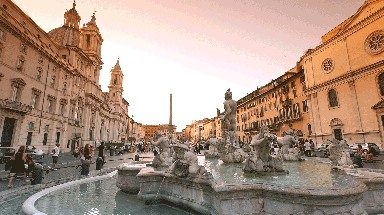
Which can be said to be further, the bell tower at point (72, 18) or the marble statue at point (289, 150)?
the bell tower at point (72, 18)

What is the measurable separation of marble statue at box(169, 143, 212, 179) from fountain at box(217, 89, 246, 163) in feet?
11.7

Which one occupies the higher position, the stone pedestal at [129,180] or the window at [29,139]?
the window at [29,139]

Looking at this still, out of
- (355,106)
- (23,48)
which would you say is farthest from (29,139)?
(355,106)

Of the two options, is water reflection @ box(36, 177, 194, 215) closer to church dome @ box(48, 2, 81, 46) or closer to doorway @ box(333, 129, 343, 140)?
doorway @ box(333, 129, 343, 140)

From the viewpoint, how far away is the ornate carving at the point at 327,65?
26.2 m

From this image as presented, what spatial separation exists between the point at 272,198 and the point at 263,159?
1.76 meters

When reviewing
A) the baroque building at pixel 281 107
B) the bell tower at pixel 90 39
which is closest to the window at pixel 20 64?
the bell tower at pixel 90 39

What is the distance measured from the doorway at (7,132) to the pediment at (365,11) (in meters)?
41.3

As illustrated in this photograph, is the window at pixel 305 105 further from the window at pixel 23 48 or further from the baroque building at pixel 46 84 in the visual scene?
the window at pixel 23 48

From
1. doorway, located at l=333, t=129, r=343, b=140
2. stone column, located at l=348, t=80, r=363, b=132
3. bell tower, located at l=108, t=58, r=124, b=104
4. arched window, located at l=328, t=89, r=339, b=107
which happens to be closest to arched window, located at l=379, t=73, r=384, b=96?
stone column, located at l=348, t=80, r=363, b=132

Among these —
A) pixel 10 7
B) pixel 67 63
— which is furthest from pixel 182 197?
pixel 67 63

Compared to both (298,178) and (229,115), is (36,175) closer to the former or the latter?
(229,115)

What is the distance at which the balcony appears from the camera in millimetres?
18438

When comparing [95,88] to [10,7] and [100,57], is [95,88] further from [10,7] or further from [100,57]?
[10,7]
